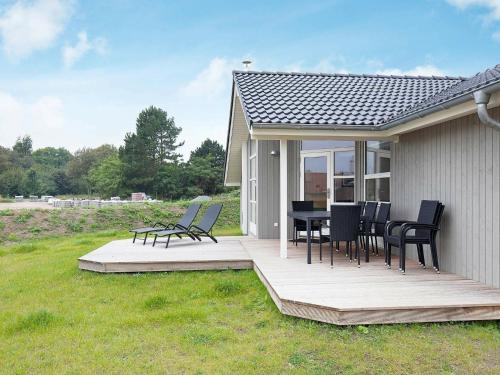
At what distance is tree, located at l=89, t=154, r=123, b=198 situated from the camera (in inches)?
1645

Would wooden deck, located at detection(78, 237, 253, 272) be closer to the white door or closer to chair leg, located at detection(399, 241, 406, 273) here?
the white door

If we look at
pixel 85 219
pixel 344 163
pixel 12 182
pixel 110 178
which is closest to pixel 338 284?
pixel 344 163

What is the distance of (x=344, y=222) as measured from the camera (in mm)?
5652

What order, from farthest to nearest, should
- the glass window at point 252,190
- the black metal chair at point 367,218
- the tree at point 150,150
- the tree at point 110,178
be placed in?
the tree at point 110,178
the tree at point 150,150
the glass window at point 252,190
the black metal chair at point 367,218

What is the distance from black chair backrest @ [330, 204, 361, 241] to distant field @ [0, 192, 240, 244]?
9.05 metres

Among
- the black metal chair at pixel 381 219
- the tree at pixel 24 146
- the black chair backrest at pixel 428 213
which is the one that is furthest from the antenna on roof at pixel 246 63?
the tree at pixel 24 146

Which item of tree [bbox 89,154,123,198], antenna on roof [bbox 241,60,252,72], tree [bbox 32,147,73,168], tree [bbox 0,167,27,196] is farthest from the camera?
tree [bbox 32,147,73,168]

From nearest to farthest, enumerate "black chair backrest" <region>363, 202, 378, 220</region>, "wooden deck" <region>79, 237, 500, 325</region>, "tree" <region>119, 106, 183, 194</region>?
1. "wooden deck" <region>79, 237, 500, 325</region>
2. "black chair backrest" <region>363, 202, 378, 220</region>
3. "tree" <region>119, 106, 183, 194</region>

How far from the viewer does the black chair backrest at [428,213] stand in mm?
5270

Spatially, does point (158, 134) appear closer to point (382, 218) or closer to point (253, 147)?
point (253, 147)

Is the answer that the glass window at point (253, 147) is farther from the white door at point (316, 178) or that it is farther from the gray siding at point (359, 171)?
the gray siding at point (359, 171)

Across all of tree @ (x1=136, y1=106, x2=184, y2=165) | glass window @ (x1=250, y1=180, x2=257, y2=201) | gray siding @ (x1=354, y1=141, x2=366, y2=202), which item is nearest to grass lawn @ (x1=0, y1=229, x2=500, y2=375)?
gray siding @ (x1=354, y1=141, x2=366, y2=202)

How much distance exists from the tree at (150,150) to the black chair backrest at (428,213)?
120ft

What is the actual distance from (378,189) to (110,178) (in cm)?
4008
